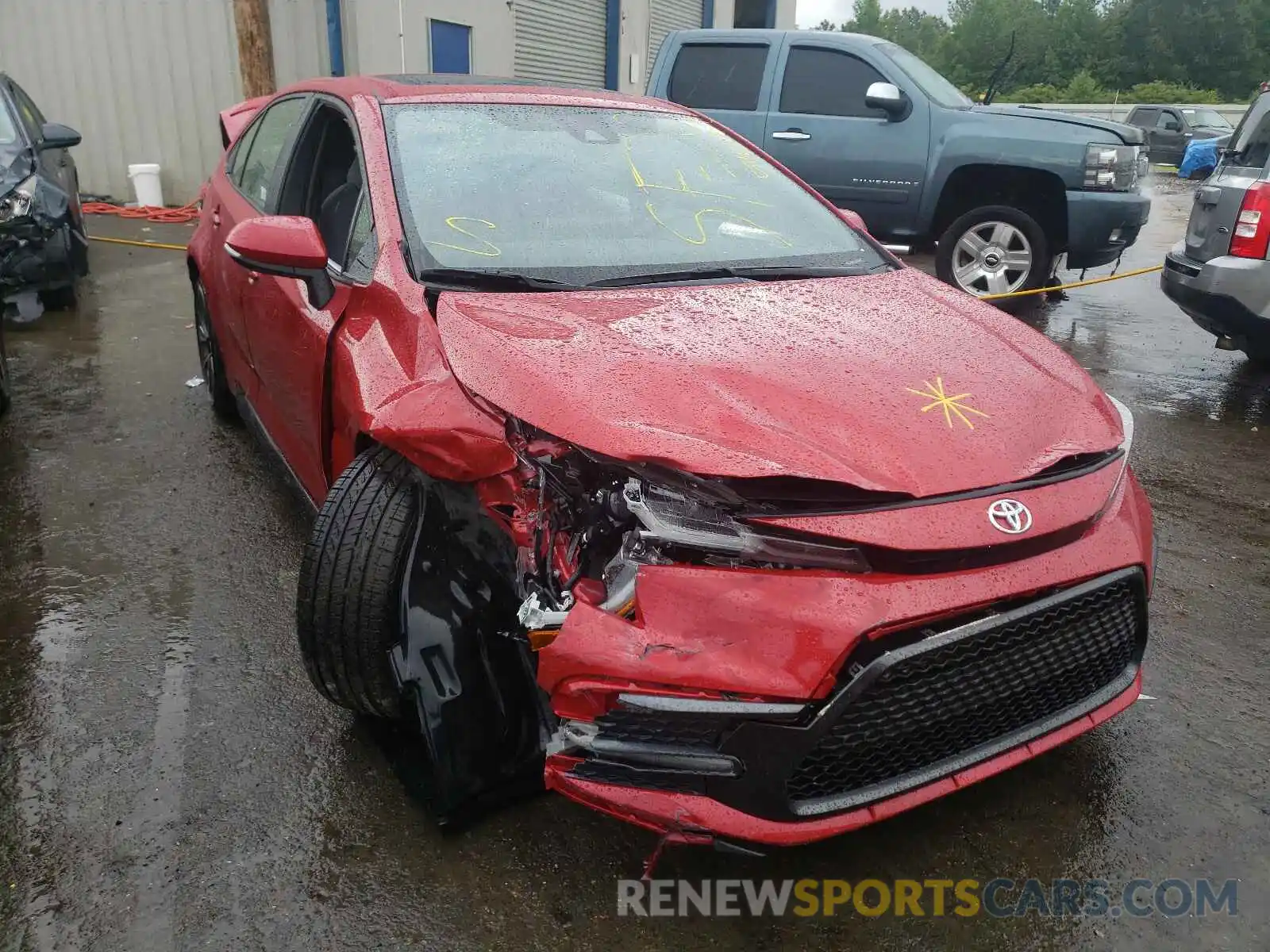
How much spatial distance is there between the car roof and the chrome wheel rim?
13.6ft

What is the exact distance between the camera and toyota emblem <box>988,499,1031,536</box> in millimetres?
1866

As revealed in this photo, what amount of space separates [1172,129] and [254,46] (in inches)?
851

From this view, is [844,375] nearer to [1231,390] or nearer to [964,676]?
[964,676]

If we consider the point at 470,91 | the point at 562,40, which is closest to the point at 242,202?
the point at 470,91

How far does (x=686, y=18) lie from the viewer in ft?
56.3

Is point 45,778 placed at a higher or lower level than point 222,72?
lower

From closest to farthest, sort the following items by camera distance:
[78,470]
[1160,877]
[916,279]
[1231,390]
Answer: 1. [1160,877]
2. [916,279]
3. [78,470]
4. [1231,390]

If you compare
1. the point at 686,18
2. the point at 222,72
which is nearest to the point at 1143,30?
the point at 686,18

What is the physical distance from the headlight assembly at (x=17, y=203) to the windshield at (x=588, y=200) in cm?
435

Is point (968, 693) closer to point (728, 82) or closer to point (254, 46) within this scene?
point (728, 82)

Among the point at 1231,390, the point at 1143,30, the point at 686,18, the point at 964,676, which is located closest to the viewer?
the point at 964,676

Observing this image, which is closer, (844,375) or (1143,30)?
(844,375)

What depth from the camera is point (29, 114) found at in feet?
23.3

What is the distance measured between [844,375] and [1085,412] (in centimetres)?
61
